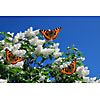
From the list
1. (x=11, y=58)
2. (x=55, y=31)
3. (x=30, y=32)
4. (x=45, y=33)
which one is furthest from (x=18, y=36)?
(x=11, y=58)

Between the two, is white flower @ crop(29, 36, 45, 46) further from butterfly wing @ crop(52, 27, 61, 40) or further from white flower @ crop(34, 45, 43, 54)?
butterfly wing @ crop(52, 27, 61, 40)

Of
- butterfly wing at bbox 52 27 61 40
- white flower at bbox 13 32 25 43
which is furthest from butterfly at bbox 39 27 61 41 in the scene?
white flower at bbox 13 32 25 43

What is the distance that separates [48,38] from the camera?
9.66 feet

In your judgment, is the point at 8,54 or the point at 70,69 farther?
the point at 70,69

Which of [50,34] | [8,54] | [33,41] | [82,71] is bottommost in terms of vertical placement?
[82,71]

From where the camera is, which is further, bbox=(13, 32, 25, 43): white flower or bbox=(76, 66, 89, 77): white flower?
bbox=(13, 32, 25, 43): white flower

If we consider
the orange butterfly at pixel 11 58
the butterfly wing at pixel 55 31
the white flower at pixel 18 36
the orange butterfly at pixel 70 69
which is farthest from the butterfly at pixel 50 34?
the orange butterfly at pixel 11 58

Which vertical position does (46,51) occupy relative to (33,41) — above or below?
below

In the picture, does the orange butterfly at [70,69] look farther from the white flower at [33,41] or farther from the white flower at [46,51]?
the white flower at [33,41]

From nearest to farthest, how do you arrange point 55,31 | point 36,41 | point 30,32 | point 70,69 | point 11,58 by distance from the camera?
point 11,58, point 70,69, point 36,41, point 30,32, point 55,31

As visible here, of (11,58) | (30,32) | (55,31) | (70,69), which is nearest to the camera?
(11,58)

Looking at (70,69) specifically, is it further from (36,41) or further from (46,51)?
(36,41)
